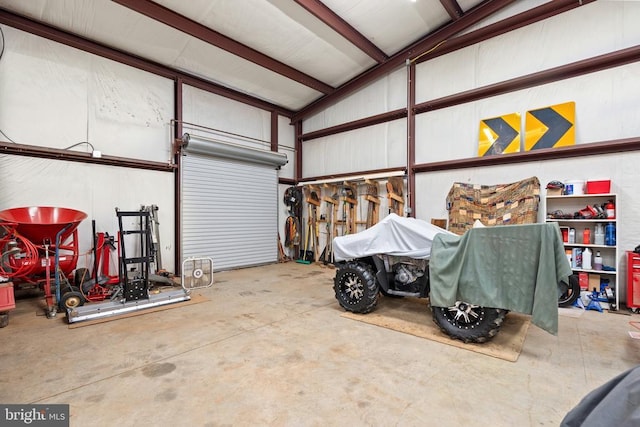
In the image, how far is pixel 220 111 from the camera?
7457mm

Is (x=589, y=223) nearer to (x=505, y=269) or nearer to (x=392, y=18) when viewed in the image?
(x=505, y=269)

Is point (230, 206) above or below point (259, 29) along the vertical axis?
below

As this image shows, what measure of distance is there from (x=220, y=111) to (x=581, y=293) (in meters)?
8.18

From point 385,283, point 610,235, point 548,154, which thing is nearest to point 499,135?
point 548,154

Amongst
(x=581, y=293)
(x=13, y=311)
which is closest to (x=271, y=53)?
(x=13, y=311)

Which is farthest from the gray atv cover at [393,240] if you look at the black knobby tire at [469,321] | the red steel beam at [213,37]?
the red steel beam at [213,37]

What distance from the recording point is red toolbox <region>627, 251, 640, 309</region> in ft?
13.3

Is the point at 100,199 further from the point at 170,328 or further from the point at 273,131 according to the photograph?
the point at 273,131

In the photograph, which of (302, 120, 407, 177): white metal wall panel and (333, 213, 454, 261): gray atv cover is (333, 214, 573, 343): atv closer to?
(333, 213, 454, 261): gray atv cover

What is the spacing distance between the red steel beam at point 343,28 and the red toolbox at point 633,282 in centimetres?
590

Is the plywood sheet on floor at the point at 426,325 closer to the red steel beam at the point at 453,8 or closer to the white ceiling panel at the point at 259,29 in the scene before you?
the white ceiling panel at the point at 259,29

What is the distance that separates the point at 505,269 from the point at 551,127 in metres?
3.64

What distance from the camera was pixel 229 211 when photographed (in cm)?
741

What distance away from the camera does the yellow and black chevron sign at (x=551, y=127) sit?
4812mm
